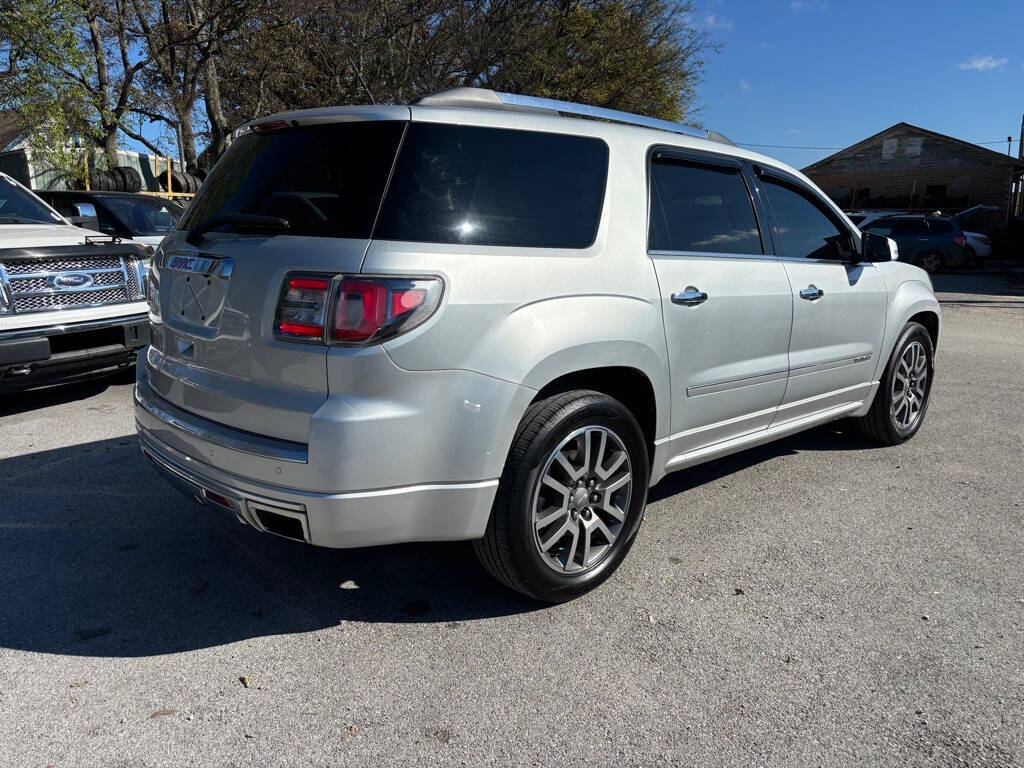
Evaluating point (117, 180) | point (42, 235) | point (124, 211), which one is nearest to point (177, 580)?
point (42, 235)

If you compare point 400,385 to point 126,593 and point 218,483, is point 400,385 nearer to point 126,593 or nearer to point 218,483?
point 218,483

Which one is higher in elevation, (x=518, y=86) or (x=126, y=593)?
(x=518, y=86)

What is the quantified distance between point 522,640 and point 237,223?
6.07 feet

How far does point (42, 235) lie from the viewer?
5969mm

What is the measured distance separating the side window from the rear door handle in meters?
0.92

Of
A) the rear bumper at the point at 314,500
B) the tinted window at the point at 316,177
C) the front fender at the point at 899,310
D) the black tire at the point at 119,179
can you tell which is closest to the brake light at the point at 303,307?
the tinted window at the point at 316,177

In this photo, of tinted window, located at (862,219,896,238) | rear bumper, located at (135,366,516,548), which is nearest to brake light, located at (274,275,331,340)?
rear bumper, located at (135,366,516,548)

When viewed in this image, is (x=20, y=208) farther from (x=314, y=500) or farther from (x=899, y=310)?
(x=899, y=310)

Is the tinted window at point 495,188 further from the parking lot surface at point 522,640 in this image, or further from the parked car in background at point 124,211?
the parked car in background at point 124,211

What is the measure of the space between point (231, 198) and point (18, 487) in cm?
235

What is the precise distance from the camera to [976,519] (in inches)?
159

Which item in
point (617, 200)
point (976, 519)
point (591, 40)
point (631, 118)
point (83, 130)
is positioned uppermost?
point (591, 40)

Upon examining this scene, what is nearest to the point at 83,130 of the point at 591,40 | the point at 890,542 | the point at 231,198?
the point at 591,40

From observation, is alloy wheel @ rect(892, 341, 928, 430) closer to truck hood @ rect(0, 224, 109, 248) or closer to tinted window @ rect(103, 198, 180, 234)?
truck hood @ rect(0, 224, 109, 248)
